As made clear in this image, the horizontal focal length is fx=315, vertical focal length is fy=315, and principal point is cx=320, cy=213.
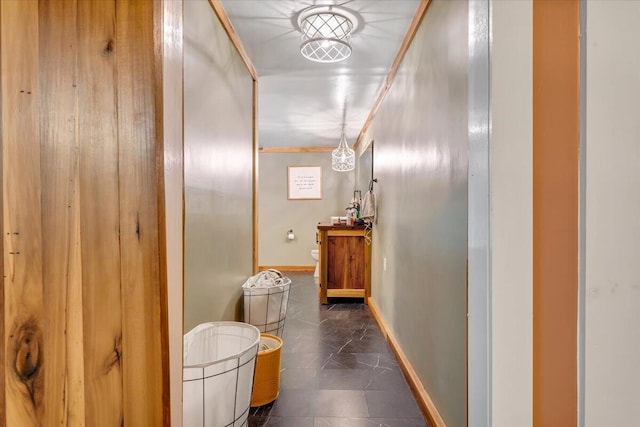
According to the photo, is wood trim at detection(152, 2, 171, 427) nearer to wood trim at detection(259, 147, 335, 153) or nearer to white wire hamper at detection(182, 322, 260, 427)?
white wire hamper at detection(182, 322, 260, 427)

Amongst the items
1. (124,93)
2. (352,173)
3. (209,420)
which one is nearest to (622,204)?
(124,93)

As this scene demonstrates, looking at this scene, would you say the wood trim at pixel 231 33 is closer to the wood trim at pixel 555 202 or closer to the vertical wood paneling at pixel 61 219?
the vertical wood paneling at pixel 61 219

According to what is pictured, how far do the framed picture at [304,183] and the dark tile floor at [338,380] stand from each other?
9.87 ft

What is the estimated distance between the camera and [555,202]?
796 mm

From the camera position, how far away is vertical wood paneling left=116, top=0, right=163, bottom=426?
0.64 metres

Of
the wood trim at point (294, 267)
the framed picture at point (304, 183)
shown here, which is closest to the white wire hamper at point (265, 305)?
A: the wood trim at point (294, 267)

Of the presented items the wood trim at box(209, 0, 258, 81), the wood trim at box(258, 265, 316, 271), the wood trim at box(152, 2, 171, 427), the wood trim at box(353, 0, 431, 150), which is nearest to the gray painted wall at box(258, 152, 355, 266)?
the wood trim at box(258, 265, 316, 271)

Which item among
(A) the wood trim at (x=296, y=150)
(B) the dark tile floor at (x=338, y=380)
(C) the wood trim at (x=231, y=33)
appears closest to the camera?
(B) the dark tile floor at (x=338, y=380)

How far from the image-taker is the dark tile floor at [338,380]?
63.1 inches

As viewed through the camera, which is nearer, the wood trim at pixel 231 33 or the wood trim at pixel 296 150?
the wood trim at pixel 231 33

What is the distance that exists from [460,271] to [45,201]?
1.28m

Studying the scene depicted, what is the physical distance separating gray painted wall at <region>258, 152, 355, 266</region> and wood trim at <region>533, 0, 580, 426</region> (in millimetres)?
4987

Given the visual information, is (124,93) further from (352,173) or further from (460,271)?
(352,173)

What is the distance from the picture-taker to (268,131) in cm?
459
